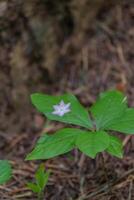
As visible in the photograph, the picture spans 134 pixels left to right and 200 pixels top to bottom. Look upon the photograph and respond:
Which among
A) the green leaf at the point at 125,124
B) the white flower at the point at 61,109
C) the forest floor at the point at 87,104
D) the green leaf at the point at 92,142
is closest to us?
the green leaf at the point at 92,142

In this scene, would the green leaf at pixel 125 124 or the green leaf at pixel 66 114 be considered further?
the green leaf at pixel 66 114

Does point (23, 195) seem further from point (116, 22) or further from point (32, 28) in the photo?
point (116, 22)

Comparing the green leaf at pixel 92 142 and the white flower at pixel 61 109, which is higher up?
the white flower at pixel 61 109

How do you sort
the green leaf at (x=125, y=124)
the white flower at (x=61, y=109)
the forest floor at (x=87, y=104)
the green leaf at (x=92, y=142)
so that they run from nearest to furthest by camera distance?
the green leaf at (x=92, y=142) → the green leaf at (x=125, y=124) → the white flower at (x=61, y=109) → the forest floor at (x=87, y=104)

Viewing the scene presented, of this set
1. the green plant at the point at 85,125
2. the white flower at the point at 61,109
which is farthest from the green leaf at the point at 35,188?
the white flower at the point at 61,109

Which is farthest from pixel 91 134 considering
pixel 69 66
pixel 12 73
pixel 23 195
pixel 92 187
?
pixel 69 66

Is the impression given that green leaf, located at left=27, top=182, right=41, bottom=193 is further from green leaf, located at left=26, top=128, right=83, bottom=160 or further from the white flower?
the white flower

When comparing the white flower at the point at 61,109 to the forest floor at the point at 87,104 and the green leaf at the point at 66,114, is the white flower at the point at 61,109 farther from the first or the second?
the forest floor at the point at 87,104

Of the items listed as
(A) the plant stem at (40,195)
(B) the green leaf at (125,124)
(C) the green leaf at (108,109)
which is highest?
(C) the green leaf at (108,109)
